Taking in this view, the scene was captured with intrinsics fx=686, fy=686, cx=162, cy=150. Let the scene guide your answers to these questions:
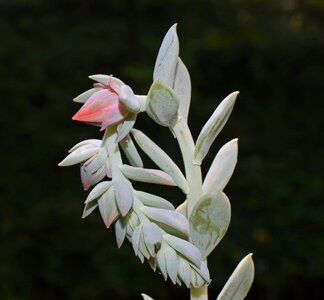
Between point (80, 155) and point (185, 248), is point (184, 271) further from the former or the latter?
point (80, 155)

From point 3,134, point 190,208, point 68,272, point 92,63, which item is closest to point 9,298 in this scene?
point 68,272

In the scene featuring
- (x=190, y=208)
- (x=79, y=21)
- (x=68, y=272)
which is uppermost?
(x=79, y=21)

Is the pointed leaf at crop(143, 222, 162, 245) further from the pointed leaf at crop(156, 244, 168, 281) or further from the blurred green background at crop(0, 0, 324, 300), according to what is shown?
the blurred green background at crop(0, 0, 324, 300)

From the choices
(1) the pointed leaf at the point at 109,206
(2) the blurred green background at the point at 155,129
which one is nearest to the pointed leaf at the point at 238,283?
(1) the pointed leaf at the point at 109,206

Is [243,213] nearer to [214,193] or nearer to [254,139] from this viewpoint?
[254,139]

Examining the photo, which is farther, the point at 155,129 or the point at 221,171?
the point at 155,129

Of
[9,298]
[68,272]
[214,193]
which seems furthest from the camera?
[68,272]

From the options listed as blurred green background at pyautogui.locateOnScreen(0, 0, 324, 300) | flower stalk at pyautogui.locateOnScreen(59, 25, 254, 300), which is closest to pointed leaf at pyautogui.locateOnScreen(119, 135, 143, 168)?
flower stalk at pyautogui.locateOnScreen(59, 25, 254, 300)

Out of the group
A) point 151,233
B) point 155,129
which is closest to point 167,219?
point 151,233

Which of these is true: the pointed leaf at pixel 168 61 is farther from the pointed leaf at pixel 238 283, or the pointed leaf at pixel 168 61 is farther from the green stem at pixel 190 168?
the pointed leaf at pixel 238 283
